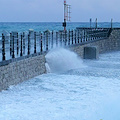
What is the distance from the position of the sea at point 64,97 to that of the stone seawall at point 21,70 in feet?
0.67

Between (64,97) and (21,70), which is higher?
(21,70)

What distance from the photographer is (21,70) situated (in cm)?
1213

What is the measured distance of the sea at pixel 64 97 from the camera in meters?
8.22

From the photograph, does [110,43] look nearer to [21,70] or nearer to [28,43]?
[28,43]

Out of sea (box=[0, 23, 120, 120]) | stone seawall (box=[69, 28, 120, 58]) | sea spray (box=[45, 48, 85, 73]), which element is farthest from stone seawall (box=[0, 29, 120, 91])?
stone seawall (box=[69, 28, 120, 58])

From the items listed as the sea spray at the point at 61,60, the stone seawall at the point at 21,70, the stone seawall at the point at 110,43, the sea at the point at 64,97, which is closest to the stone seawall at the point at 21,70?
the stone seawall at the point at 21,70

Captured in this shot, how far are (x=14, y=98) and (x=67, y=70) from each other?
20.9ft

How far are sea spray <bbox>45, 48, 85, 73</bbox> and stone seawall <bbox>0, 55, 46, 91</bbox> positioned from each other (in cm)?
77

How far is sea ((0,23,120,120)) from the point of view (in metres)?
8.22

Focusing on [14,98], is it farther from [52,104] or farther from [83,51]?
[83,51]

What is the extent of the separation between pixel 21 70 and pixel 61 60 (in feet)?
15.8

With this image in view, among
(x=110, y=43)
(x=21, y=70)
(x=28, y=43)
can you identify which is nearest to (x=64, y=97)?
(x=21, y=70)

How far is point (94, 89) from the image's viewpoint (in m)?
11.2

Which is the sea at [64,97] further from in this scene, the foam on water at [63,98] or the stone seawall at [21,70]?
the stone seawall at [21,70]
